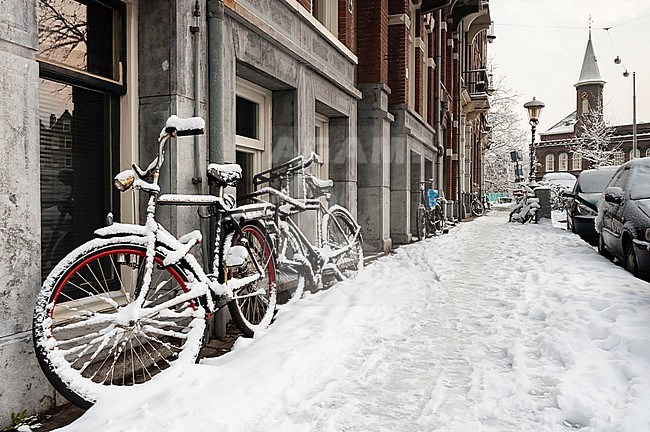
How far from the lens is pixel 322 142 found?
336 inches

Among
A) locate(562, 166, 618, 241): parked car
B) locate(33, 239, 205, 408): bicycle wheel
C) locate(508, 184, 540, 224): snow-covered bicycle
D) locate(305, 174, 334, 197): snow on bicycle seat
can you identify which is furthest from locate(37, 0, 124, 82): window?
locate(508, 184, 540, 224): snow-covered bicycle

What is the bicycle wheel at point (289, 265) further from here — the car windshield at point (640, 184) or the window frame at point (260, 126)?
the car windshield at point (640, 184)

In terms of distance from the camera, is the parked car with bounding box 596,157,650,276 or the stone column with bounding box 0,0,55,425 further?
the parked car with bounding box 596,157,650,276

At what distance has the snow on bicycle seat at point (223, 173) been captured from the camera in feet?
12.5

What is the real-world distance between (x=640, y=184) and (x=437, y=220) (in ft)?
21.8

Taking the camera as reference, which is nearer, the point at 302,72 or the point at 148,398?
the point at 148,398

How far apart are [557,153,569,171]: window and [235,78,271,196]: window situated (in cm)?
7099

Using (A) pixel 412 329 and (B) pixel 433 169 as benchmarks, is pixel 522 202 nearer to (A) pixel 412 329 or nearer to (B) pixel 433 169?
(B) pixel 433 169

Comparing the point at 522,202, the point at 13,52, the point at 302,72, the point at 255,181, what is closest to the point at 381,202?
the point at 302,72

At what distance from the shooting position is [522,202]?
1881 cm

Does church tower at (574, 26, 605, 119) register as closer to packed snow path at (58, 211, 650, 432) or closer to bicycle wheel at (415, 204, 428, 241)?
bicycle wheel at (415, 204, 428, 241)

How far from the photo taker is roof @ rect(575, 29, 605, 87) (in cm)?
6388

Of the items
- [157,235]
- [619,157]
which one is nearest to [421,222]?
[157,235]

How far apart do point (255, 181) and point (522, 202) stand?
15.7 metres
